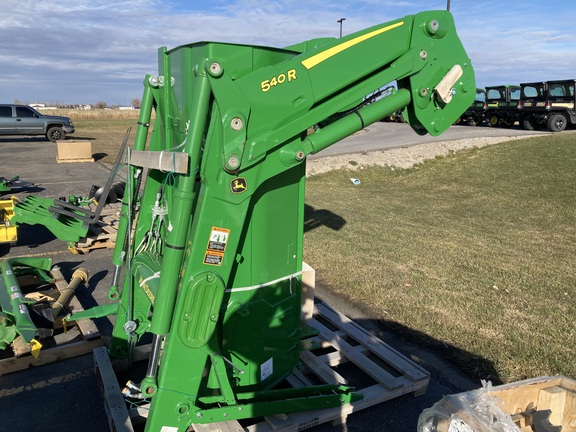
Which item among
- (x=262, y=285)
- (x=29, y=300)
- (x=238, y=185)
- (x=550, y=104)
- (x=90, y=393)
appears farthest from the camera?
(x=550, y=104)

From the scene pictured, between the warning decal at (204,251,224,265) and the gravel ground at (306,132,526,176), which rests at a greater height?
the gravel ground at (306,132,526,176)

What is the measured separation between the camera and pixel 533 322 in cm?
500

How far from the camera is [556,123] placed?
78.2ft

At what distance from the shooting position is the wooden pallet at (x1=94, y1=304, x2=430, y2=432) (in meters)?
3.08

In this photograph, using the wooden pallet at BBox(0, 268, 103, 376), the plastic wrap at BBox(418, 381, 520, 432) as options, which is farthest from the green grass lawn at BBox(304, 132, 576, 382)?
the wooden pallet at BBox(0, 268, 103, 376)

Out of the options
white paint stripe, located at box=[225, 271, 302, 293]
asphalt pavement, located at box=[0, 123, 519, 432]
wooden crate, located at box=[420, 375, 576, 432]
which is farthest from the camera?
asphalt pavement, located at box=[0, 123, 519, 432]

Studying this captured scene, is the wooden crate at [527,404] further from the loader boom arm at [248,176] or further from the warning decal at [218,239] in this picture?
the warning decal at [218,239]

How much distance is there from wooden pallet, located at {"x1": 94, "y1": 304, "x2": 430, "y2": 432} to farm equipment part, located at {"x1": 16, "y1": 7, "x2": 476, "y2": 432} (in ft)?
0.39

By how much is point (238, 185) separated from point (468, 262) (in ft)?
17.8

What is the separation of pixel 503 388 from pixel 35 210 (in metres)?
6.55

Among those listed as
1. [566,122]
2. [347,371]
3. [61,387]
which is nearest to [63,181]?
[61,387]

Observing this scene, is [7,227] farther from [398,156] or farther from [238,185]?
[398,156]

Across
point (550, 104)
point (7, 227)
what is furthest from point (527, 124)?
point (7, 227)

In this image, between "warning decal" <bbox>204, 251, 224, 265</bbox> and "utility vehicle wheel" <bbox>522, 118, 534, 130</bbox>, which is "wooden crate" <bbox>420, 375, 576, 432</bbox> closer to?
"warning decal" <bbox>204, 251, 224, 265</bbox>
